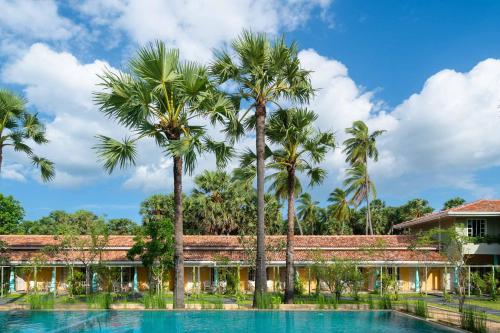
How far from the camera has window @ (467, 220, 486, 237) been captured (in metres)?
30.0

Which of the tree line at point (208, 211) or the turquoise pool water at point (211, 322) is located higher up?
the tree line at point (208, 211)

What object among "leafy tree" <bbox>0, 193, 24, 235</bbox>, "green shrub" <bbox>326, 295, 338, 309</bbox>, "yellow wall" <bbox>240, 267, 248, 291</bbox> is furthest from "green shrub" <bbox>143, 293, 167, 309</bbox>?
"leafy tree" <bbox>0, 193, 24, 235</bbox>

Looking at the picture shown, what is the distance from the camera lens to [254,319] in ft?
57.3

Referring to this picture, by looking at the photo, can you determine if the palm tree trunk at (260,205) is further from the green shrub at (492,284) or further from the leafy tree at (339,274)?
the green shrub at (492,284)

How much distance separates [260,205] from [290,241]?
2.58 meters

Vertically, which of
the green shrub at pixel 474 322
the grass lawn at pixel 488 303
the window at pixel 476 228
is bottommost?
the grass lawn at pixel 488 303

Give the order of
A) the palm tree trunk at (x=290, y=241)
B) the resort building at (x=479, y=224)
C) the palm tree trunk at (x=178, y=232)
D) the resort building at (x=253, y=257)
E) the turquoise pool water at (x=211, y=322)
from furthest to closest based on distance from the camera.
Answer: the resort building at (x=479, y=224)
the resort building at (x=253, y=257)
the palm tree trunk at (x=290, y=241)
the palm tree trunk at (x=178, y=232)
the turquoise pool water at (x=211, y=322)

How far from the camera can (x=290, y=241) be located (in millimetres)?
21391

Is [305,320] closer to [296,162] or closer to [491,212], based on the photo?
[296,162]

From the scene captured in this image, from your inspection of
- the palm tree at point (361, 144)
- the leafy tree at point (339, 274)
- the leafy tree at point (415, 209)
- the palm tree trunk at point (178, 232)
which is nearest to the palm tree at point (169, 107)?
Answer: the palm tree trunk at point (178, 232)

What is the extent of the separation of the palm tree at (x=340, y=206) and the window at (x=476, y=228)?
50.5 feet

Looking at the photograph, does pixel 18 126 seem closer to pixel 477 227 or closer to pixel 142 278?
pixel 142 278

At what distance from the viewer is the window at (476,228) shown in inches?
1183

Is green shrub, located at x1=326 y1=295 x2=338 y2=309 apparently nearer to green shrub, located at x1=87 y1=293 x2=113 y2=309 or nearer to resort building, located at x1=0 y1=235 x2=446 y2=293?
resort building, located at x1=0 y1=235 x2=446 y2=293
